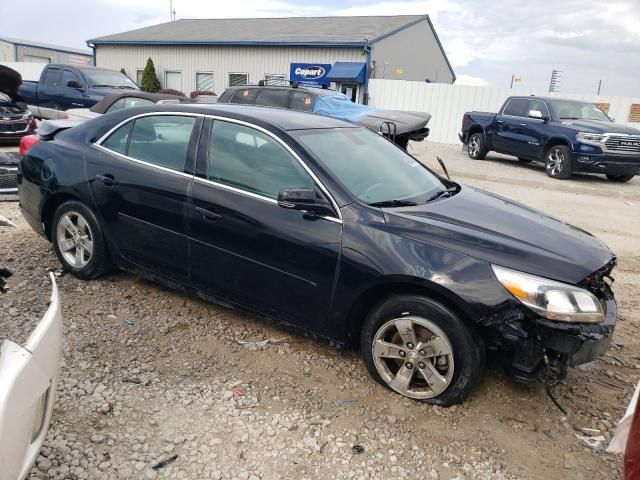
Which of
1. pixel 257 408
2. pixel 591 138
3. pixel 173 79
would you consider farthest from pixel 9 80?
pixel 173 79

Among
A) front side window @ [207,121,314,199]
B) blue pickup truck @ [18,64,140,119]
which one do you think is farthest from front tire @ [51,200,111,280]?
blue pickup truck @ [18,64,140,119]

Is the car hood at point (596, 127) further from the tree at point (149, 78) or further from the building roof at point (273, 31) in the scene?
the tree at point (149, 78)

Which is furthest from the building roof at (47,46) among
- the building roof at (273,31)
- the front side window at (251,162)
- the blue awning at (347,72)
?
the front side window at (251,162)

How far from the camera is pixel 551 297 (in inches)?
110

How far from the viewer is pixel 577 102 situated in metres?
13.1

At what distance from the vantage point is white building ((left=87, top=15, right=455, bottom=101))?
23.9 m

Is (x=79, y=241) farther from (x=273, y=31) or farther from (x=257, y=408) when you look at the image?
(x=273, y=31)

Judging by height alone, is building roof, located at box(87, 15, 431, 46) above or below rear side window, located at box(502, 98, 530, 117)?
above

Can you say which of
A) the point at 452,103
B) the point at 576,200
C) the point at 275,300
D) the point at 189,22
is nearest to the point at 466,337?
the point at 275,300

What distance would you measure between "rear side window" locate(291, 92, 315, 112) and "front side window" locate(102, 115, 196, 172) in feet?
23.5

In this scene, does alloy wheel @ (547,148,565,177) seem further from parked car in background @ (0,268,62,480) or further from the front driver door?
parked car in background @ (0,268,62,480)

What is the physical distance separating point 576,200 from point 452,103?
11587mm

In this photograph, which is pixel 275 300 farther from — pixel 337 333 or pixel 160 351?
pixel 160 351

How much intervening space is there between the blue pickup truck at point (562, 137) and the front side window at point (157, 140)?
1037cm
